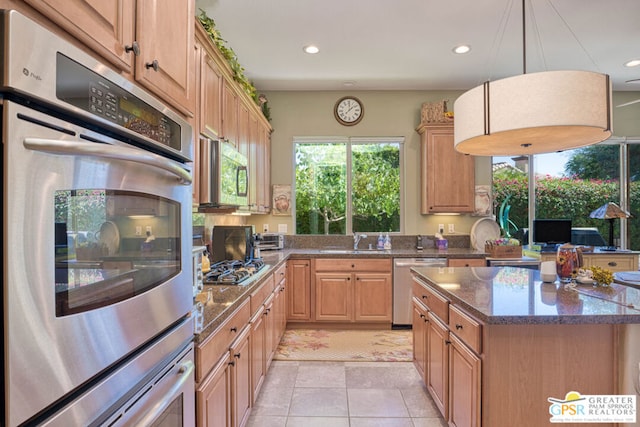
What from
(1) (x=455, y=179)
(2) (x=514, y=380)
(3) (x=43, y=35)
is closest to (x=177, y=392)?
(3) (x=43, y=35)

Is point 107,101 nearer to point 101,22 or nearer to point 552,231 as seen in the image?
point 101,22

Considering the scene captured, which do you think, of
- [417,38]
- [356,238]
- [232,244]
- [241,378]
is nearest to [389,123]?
[417,38]

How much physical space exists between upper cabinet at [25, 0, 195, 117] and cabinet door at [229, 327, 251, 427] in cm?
119

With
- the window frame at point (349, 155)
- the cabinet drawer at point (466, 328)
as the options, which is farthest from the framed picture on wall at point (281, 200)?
the cabinet drawer at point (466, 328)

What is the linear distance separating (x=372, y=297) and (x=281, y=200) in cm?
167

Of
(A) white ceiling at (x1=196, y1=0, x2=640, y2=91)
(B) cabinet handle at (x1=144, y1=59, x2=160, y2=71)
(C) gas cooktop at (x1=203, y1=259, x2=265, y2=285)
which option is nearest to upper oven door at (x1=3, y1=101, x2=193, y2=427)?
(B) cabinet handle at (x1=144, y1=59, x2=160, y2=71)

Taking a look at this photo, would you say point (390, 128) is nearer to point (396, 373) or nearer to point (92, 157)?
point (396, 373)

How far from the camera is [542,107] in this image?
1.52 m

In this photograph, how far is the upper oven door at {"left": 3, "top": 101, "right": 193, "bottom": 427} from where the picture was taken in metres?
0.54

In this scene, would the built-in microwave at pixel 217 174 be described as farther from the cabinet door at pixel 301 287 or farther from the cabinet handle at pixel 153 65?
the cabinet door at pixel 301 287

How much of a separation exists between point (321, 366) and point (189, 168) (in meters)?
2.32

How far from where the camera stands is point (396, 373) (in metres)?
2.81

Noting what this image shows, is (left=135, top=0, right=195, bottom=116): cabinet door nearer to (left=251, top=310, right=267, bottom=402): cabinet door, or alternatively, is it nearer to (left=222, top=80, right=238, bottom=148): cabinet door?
(left=222, top=80, right=238, bottom=148): cabinet door

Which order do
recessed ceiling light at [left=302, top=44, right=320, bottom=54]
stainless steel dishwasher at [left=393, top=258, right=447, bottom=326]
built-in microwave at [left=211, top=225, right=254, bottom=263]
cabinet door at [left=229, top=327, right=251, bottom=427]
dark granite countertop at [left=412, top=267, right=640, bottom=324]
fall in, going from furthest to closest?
stainless steel dishwasher at [left=393, top=258, right=447, bottom=326], recessed ceiling light at [left=302, top=44, right=320, bottom=54], built-in microwave at [left=211, top=225, right=254, bottom=263], cabinet door at [left=229, top=327, right=251, bottom=427], dark granite countertop at [left=412, top=267, right=640, bottom=324]
